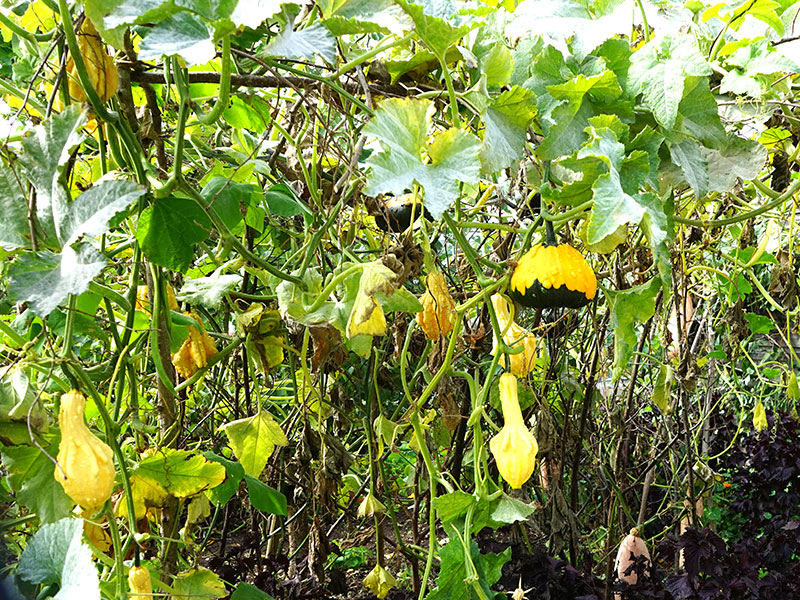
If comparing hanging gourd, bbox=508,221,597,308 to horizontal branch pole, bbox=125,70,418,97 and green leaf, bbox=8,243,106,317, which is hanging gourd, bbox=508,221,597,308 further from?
green leaf, bbox=8,243,106,317

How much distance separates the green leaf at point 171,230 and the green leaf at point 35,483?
27cm

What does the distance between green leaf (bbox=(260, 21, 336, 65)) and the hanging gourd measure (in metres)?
0.48

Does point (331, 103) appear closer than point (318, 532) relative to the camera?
Yes

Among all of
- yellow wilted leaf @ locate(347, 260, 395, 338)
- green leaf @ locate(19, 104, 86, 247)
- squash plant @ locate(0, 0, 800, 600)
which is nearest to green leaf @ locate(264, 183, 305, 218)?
squash plant @ locate(0, 0, 800, 600)

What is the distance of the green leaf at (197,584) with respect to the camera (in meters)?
1.15

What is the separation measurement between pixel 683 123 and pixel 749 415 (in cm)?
327

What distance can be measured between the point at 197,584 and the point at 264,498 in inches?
13.8

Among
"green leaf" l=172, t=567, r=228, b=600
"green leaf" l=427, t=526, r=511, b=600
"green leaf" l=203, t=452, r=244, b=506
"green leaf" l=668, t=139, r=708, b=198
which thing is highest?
"green leaf" l=668, t=139, r=708, b=198

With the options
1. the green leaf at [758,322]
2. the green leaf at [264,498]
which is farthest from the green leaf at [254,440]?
the green leaf at [758,322]

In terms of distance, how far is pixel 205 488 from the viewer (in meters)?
1.14

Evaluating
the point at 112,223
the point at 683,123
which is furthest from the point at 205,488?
the point at 683,123

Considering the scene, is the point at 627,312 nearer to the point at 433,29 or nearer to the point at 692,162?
the point at 692,162

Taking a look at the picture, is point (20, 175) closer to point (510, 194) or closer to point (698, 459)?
point (510, 194)

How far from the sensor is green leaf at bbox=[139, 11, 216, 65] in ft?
2.23
